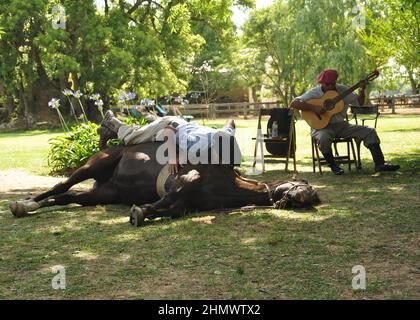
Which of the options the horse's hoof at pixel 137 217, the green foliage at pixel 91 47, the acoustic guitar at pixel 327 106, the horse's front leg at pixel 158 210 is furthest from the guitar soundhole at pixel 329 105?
the green foliage at pixel 91 47

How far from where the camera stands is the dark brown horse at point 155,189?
231 inches

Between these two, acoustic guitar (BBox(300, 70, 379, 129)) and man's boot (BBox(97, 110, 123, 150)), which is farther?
acoustic guitar (BBox(300, 70, 379, 129))

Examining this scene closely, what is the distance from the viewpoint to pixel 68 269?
4371 mm

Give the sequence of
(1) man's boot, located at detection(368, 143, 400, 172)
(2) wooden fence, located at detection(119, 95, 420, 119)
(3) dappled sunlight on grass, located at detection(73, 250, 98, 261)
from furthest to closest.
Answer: (2) wooden fence, located at detection(119, 95, 420, 119) < (1) man's boot, located at detection(368, 143, 400, 172) < (3) dappled sunlight on grass, located at detection(73, 250, 98, 261)

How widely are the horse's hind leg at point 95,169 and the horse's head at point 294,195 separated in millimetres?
1995

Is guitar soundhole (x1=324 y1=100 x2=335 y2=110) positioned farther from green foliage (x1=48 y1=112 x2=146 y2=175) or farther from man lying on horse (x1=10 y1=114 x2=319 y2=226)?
man lying on horse (x1=10 y1=114 x2=319 y2=226)

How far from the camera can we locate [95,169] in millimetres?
6809

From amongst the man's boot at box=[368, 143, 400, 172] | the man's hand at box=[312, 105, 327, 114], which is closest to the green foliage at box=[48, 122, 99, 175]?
the man's hand at box=[312, 105, 327, 114]

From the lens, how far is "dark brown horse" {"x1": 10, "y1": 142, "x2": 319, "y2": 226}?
19.2ft

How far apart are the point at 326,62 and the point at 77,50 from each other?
14406 mm

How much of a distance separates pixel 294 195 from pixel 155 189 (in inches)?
60.3

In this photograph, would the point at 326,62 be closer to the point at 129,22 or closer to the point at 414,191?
the point at 129,22

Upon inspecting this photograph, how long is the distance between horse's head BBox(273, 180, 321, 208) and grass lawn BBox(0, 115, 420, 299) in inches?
4.7

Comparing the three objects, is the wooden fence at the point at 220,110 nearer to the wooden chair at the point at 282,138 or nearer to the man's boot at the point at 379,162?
the wooden chair at the point at 282,138
